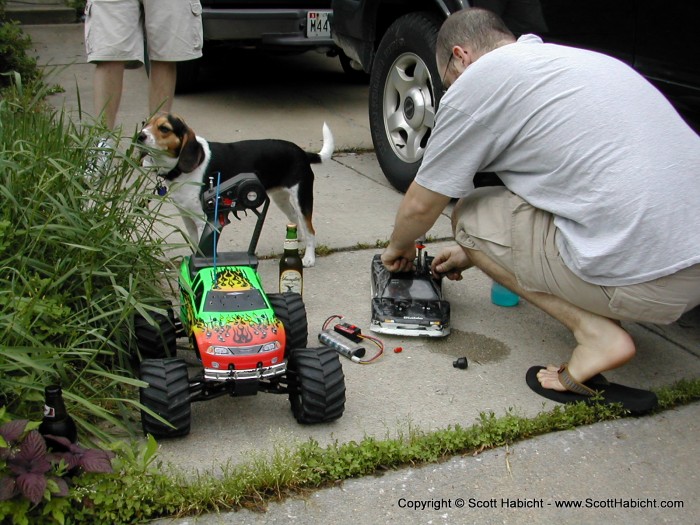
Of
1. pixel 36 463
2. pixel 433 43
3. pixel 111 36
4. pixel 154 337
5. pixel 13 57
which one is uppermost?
pixel 433 43

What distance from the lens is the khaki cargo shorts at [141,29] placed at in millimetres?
4961

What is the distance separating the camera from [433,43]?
5.07 meters

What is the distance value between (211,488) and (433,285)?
5.48 ft

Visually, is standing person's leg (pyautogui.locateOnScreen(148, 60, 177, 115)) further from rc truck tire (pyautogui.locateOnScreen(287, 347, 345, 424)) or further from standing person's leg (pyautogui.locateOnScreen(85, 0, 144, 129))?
rc truck tire (pyautogui.locateOnScreen(287, 347, 345, 424))

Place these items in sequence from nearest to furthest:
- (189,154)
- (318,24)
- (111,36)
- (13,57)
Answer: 1. (189,154)
2. (111,36)
3. (318,24)
4. (13,57)

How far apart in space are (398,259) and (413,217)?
16.2 inches

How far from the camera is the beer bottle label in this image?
156 inches

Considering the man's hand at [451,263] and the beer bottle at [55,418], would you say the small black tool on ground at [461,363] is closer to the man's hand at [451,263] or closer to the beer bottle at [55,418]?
the man's hand at [451,263]

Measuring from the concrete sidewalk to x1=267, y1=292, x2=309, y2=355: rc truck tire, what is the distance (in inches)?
9.7

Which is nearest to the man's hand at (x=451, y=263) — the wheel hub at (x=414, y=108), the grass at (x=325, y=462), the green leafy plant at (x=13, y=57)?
the grass at (x=325, y=462)

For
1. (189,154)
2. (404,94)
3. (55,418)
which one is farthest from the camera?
(404,94)

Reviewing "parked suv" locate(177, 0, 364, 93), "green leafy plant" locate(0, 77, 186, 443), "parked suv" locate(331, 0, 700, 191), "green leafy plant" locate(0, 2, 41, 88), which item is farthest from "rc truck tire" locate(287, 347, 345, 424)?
"green leafy plant" locate(0, 2, 41, 88)

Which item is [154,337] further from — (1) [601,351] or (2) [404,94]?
(2) [404,94]

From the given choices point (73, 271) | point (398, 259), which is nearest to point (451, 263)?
point (398, 259)
